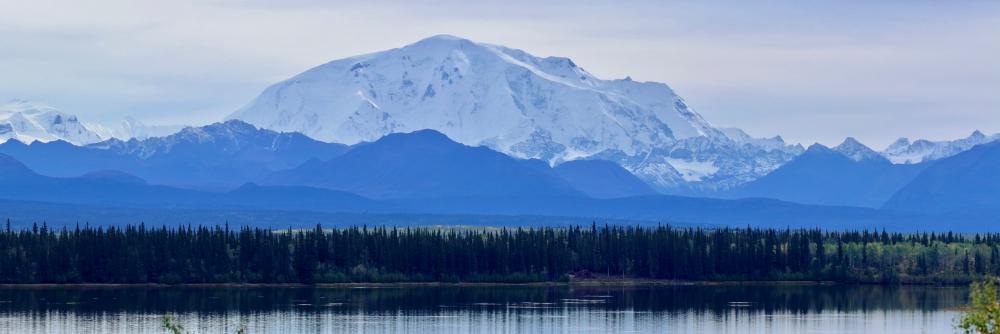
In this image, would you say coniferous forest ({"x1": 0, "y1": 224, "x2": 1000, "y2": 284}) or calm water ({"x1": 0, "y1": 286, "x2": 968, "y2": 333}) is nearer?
calm water ({"x1": 0, "y1": 286, "x2": 968, "y2": 333})

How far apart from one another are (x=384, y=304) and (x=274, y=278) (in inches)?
1417

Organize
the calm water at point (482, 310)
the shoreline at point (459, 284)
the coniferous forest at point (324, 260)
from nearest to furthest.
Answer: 1. the calm water at point (482, 310)
2. the shoreline at point (459, 284)
3. the coniferous forest at point (324, 260)

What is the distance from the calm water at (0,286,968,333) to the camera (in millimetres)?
126125

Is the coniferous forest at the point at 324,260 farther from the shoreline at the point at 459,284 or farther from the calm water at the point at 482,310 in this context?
the calm water at the point at 482,310

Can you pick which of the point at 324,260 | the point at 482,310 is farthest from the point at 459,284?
the point at 482,310

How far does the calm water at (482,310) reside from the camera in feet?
414

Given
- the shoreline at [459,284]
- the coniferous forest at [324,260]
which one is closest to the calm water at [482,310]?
the shoreline at [459,284]

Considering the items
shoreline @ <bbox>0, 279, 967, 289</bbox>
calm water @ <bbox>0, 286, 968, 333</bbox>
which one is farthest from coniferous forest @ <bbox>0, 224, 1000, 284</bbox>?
calm water @ <bbox>0, 286, 968, 333</bbox>

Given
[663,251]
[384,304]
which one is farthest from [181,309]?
[663,251]

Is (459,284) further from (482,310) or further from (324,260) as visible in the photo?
(482,310)

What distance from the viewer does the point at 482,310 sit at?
472ft

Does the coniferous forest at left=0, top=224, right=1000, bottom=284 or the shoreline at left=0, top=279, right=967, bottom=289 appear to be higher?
the coniferous forest at left=0, top=224, right=1000, bottom=284

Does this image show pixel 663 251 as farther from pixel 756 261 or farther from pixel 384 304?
pixel 384 304

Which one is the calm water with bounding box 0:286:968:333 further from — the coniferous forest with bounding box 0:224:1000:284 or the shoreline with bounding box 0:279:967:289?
the coniferous forest with bounding box 0:224:1000:284
